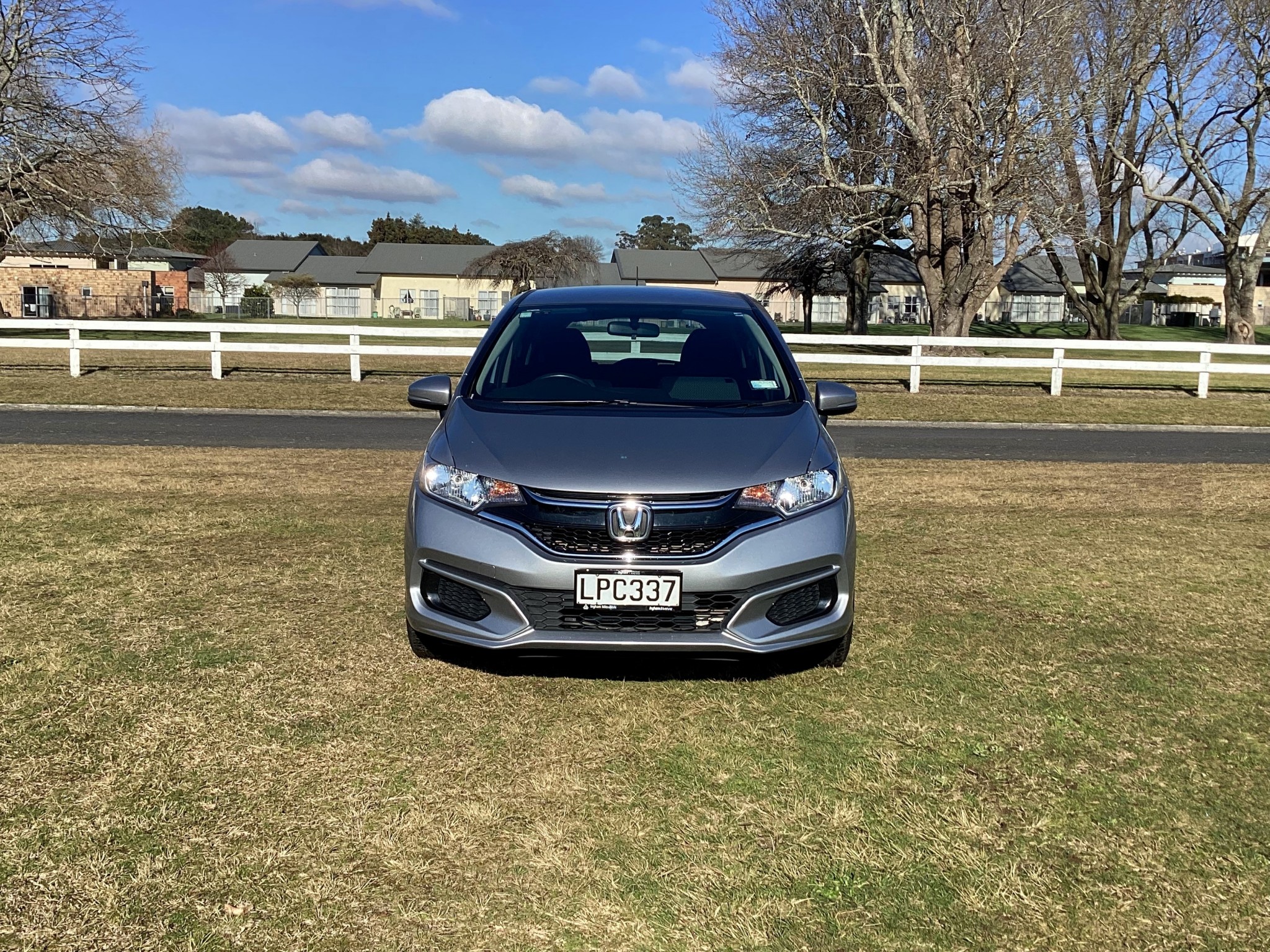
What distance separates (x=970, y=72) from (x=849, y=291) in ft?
87.0

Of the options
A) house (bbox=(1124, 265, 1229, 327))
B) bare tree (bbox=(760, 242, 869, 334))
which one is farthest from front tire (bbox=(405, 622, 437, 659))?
house (bbox=(1124, 265, 1229, 327))

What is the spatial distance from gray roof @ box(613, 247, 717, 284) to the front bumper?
85.6 metres

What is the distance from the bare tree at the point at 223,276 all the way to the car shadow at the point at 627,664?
82.4m

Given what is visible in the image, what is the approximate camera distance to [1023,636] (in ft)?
17.0

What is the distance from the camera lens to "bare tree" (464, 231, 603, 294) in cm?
7862

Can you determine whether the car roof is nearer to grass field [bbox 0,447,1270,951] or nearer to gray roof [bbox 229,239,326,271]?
grass field [bbox 0,447,1270,951]

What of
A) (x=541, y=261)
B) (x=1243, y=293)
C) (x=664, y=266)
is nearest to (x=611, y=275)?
(x=664, y=266)

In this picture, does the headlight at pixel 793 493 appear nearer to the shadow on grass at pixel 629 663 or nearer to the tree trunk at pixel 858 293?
the shadow on grass at pixel 629 663

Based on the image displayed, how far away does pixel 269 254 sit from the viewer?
99812 mm

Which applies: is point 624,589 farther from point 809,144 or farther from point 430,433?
point 809,144

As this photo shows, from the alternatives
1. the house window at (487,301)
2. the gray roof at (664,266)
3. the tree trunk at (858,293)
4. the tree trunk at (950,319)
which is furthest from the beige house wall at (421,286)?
the tree trunk at (950,319)

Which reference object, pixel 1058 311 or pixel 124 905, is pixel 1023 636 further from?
pixel 1058 311

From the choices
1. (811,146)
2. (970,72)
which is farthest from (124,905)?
(811,146)

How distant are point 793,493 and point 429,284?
89721 millimetres
